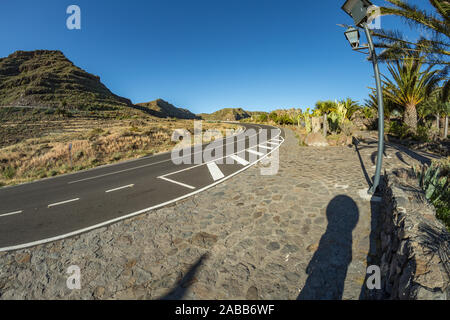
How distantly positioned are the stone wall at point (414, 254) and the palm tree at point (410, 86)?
1069 centimetres

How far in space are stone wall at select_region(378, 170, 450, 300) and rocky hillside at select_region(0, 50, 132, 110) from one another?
57.9 meters

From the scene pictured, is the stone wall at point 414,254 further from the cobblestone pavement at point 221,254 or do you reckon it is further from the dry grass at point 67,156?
the dry grass at point 67,156

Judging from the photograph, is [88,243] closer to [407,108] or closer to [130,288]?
[130,288]

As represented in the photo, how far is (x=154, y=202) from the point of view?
210 inches

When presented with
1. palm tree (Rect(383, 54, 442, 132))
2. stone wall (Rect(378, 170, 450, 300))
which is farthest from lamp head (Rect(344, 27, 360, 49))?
palm tree (Rect(383, 54, 442, 132))

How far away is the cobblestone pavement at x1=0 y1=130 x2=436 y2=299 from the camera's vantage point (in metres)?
2.51

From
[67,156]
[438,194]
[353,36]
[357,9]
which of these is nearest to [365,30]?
[353,36]

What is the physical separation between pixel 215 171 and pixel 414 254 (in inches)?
268

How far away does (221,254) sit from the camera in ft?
10.3

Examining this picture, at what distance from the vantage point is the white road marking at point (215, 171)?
7.30 m

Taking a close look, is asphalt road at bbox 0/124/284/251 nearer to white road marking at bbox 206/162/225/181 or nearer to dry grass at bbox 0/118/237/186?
A: white road marking at bbox 206/162/225/181

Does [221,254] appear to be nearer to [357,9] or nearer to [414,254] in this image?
[414,254]

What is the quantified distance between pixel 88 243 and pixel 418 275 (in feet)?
15.8

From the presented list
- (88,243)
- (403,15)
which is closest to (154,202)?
(88,243)
